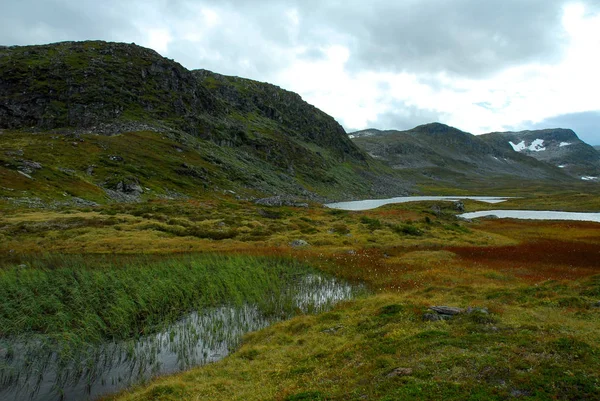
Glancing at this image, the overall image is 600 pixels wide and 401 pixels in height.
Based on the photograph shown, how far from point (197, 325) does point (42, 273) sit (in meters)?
12.5

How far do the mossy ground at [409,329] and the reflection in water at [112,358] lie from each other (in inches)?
62.1

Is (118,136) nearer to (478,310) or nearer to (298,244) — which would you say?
(298,244)

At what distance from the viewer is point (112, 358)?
615 inches

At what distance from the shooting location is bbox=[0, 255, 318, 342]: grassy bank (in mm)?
17672

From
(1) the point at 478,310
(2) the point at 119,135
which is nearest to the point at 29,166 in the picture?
(2) the point at 119,135

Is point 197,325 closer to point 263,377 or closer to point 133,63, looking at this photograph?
point 263,377

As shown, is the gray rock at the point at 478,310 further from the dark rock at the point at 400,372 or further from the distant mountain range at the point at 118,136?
the distant mountain range at the point at 118,136

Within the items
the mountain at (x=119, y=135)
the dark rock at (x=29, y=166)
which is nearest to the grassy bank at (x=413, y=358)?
the mountain at (x=119, y=135)

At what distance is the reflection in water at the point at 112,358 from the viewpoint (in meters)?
13.6

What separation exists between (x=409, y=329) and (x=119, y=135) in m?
131

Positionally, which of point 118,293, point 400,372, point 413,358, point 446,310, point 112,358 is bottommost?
point 112,358

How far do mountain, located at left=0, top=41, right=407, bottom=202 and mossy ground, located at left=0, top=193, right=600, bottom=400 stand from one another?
4433cm

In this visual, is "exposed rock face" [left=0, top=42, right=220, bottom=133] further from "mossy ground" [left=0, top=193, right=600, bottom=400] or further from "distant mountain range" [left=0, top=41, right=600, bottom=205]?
"mossy ground" [left=0, top=193, right=600, bottom=400]

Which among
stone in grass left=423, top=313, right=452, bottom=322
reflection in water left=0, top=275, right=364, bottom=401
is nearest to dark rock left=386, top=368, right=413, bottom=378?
stone in grass left=423, top=313, right=452, bottom=322
